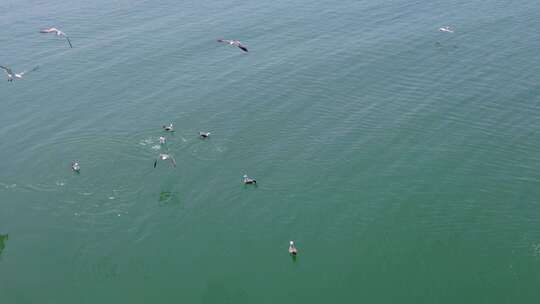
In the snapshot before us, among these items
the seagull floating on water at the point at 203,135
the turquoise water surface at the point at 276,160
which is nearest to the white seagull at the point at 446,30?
the turquoise water surface at the point at 276,160

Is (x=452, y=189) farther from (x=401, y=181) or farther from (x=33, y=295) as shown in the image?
(x=33, y=295)

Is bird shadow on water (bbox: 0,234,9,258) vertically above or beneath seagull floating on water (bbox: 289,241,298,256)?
above

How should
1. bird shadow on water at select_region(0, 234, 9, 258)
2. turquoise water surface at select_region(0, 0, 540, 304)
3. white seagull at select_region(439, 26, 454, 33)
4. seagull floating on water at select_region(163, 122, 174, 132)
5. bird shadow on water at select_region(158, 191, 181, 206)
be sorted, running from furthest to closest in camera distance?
white seagull at select_region(439, 26, 454, 33)
seagull floating on water at select_region(163, 122, 174, 132)
bird shadow on water at select_region(158, 191, 181, 206)
bird shadow on water at select_region(0, 234, 9, 258)
turquoise water surface at select_region(0, 0, 540, 304)

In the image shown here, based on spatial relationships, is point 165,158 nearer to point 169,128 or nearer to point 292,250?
point 169,128

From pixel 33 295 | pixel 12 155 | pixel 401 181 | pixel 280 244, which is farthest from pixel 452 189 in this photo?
pixel 12 155

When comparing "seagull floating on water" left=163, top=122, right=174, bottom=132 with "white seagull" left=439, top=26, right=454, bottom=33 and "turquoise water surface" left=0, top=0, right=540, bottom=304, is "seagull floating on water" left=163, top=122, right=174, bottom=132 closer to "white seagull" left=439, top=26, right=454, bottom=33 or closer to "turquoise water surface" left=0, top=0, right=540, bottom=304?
"turquoise water surface" left=0, top=0, right=540, bottom=304

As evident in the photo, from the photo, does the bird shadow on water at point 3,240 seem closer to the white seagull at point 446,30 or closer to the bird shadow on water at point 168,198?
the bird shadow on water at point 168,198

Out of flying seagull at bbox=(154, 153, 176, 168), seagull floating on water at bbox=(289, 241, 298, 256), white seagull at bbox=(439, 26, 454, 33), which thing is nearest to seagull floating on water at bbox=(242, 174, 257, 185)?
flying seagull at bbox=(154, 153, 176, 168)

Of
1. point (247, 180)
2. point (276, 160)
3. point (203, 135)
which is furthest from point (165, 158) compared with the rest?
point (276, 160)
